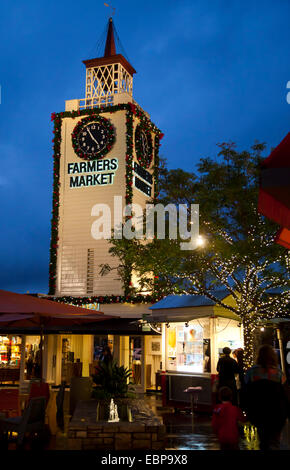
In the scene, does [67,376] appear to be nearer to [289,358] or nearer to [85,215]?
[85,215]

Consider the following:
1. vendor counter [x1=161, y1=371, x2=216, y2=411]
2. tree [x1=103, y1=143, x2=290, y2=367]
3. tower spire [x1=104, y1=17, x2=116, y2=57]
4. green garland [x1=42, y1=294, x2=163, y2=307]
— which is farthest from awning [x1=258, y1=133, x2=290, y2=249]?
tower spire [x1=104, y1=17, x2=116, y2=57]

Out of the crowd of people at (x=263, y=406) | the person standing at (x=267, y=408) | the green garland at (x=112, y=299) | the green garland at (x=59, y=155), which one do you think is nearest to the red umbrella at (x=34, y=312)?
the crowd of people at (x=263, y=406)

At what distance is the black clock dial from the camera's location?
24594 mm

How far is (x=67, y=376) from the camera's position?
23328 mm

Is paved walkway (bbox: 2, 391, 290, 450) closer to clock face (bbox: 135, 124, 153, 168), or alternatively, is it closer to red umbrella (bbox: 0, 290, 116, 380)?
red umbrella (bbox: 0, 290, 116, 380)

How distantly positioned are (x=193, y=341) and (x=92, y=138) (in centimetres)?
1329

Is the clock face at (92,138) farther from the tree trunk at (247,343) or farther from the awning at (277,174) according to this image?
the awning at (277,174)

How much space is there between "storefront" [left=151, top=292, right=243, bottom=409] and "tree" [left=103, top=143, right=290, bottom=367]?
0.56 metres

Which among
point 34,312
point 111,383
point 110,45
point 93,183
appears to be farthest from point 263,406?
point 110,45

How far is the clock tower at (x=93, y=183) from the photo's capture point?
23781 millimetres

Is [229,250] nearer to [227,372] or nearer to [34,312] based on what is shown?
[227,372]

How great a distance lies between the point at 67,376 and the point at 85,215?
7623mm

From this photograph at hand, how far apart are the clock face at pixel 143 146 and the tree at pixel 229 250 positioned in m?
9.71

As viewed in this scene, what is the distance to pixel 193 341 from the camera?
1499 cm
